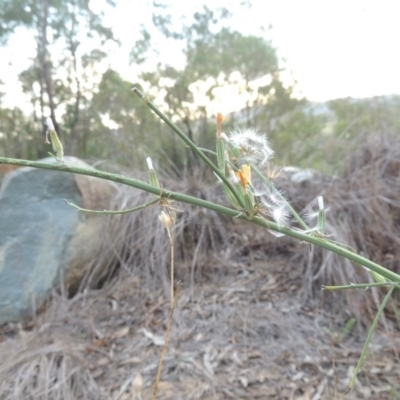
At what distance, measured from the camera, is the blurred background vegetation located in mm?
5129

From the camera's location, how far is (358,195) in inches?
122

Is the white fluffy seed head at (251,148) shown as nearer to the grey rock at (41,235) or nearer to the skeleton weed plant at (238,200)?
the skeleton weed plant at (238,200)

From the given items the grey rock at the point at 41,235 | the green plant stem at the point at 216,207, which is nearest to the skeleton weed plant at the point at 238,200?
the green plant stem at the point at 216,207

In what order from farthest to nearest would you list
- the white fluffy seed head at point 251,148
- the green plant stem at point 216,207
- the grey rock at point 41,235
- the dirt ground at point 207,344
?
the grey rock at point 41,235 → the dirt ground at point 207,344 → the white fluffy seed head at point 251,148 → the green plant stem at point 216,207

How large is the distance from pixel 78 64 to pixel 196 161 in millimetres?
3571

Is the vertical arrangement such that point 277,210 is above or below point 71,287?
above

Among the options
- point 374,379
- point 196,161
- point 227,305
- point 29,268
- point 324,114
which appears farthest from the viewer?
point 324,114

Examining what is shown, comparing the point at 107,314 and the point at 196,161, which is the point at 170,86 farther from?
the point at 107,314

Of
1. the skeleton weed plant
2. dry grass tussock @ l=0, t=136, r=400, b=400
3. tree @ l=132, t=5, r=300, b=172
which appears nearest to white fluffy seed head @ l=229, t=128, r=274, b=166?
Answer: the skeleton weed plant

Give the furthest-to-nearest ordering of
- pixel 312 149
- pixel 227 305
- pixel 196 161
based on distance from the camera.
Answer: pixel 312 149, pixel 196 161, pixel 227 305

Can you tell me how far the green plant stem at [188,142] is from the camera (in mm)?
655

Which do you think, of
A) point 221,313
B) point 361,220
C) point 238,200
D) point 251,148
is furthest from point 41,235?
point 238,200

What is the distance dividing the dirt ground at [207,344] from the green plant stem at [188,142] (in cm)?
139

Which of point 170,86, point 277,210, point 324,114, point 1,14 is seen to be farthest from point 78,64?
point 277,210
